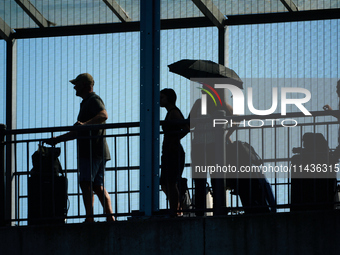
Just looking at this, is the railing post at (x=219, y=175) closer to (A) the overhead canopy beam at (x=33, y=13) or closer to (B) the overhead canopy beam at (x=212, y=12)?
(B) the overhead canopy beam at (x=212, y=12)

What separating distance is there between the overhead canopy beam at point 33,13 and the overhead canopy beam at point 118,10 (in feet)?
3.64

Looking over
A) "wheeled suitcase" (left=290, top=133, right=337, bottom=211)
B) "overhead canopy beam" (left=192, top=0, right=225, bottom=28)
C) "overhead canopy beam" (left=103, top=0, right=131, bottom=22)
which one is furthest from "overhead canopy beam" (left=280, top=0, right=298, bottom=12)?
"wheeled suitcase" (left=290, top=133, right=337, bottom=211)

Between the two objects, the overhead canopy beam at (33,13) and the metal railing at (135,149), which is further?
the overhead canopy beam at (33,13)

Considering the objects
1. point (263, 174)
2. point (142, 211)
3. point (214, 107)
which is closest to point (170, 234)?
point (142, 211)

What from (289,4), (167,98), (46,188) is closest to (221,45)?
(289,4)

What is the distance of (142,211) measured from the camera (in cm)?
613

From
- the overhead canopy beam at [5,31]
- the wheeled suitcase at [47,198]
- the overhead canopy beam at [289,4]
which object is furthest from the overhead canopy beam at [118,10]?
the wheeled suitcase at [47,198]

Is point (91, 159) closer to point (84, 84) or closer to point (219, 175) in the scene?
point (84, 84)

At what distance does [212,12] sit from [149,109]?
13.7ft

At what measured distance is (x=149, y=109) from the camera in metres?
6.25

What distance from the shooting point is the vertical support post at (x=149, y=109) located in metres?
6.16

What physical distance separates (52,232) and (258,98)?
14.6 feet

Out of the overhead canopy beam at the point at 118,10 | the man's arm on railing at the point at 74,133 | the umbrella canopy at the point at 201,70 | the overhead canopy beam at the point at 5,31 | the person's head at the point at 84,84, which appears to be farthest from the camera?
the overhead canopy beam at the point at 5,31

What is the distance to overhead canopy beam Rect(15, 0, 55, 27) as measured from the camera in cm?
1003
